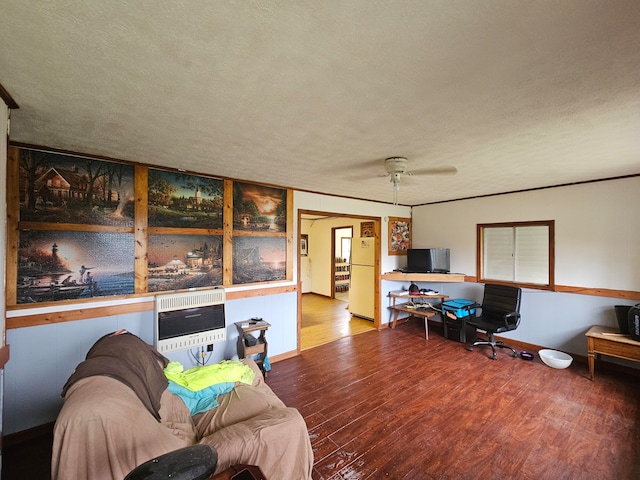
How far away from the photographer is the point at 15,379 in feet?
7.14

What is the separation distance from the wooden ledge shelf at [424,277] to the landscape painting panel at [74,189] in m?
4.20

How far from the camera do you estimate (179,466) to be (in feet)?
2.36

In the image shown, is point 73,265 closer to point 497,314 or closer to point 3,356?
point 3,356

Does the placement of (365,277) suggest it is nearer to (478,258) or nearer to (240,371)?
(478,258)

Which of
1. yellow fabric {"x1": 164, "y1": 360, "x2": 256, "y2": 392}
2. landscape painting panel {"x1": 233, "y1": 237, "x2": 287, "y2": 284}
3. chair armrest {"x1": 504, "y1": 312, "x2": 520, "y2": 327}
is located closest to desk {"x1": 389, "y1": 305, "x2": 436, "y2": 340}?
chair armrest {"x1": 504, "y1": 312, "x2": 520, "y2": 327}

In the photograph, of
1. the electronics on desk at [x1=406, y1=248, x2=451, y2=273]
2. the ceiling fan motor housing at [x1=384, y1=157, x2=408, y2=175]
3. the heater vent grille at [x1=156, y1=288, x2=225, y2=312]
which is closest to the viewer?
the ceiling fan motor housing at [x1=384, y1=157, x2=408, y2=175]

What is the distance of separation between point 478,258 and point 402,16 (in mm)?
4620

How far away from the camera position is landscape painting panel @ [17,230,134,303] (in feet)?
7.38

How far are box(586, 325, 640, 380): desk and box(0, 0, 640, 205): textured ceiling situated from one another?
1.98m

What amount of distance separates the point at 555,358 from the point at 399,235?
2994mm

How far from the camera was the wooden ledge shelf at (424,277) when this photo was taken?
4.70 metres

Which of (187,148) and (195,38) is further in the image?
(187,148)

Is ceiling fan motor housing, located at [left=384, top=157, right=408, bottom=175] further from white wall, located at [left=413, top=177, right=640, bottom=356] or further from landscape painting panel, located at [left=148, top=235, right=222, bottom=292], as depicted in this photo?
white wall, located at [left=413, top=177, right=640, bottom=356]

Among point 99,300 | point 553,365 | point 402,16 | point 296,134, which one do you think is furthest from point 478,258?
point 99,300
